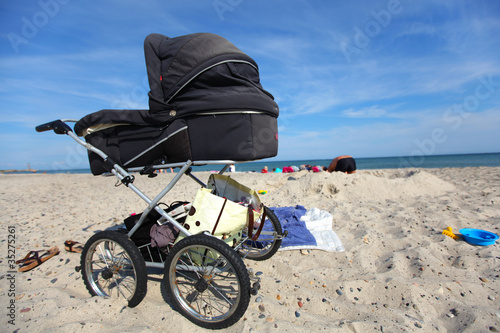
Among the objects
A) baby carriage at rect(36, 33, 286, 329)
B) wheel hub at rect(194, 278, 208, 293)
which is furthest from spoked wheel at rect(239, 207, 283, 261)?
wheel hub at rect(194, 278, 208, 293)

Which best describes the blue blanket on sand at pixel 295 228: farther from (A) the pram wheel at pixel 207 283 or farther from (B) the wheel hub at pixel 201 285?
(B) the wheel hub at pixel 201 285

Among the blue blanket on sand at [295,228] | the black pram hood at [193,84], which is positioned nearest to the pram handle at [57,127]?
the black pram hood at [193,84]

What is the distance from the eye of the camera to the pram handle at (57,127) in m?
2.46

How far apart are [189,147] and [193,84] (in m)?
0.57

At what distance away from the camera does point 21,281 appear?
8.40 ft

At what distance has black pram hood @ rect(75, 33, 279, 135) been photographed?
81.4 inches

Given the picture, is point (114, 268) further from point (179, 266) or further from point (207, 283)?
point (207, 283)

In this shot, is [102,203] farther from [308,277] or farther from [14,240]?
[308,277]

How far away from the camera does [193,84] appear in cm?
220

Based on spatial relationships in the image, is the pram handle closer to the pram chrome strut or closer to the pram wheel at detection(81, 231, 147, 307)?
the pram chrome strut

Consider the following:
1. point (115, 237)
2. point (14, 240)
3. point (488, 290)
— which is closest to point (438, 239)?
point (488, 290)

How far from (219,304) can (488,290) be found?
245cm

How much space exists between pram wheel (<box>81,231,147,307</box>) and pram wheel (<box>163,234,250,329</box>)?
0.84ft

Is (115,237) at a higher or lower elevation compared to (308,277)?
higher
